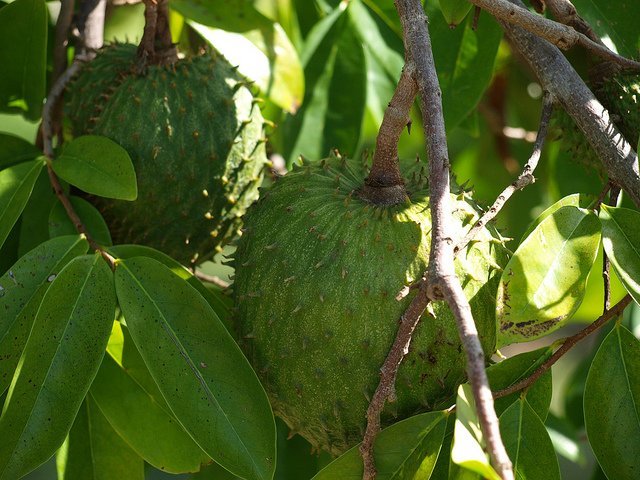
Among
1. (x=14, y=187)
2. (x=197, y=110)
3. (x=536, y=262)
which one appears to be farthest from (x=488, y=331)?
(x=14, y=187)

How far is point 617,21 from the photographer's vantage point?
71.7 inches

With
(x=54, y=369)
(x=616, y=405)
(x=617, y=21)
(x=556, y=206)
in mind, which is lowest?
(x=54, y=369)

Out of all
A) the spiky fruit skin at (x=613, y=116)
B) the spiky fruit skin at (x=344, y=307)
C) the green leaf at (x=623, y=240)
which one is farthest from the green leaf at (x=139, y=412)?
the spiky fruit skin at (x=613, y=116)

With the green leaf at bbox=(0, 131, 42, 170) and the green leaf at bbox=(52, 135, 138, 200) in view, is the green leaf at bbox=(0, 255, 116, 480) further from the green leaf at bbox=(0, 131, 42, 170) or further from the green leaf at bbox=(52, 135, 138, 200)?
the green leaf at bbox=(0, 131, 42, 170)

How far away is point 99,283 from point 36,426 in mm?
270

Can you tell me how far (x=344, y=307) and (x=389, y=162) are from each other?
1.02ft

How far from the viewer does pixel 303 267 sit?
1.47 m

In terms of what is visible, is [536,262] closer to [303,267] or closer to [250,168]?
[303,267]

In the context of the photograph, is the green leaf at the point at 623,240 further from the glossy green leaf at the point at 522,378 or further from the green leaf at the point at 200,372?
the green leaf at the point at 200,372

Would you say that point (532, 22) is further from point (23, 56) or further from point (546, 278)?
point (23, 56)

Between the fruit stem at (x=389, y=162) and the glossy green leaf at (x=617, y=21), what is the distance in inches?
21.3

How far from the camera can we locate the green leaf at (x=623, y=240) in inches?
53.6

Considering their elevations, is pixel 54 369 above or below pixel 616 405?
below

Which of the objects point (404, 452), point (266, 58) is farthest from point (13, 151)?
point (404, 452)
